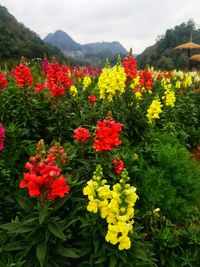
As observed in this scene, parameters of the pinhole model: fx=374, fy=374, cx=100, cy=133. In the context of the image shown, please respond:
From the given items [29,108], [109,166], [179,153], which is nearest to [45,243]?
[109,166]

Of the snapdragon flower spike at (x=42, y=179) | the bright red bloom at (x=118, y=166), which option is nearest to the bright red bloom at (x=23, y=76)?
the bright red bloom at (x=118, y=166)

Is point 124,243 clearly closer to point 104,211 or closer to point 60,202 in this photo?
point 104,211

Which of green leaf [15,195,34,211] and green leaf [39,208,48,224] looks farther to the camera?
green leaf [15,195,34,211]

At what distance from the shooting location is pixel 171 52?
4559cm

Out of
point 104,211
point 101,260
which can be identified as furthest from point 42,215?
point 101,260

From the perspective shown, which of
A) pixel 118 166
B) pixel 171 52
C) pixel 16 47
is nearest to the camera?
pixel 118 166

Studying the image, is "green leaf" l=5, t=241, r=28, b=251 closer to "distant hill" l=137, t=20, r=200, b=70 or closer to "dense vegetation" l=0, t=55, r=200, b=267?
"dense vegetation" l=0, t=55, r=200, b=267

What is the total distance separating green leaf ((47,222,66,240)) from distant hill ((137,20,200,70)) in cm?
3527

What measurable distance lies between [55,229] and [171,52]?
44428 millimetres

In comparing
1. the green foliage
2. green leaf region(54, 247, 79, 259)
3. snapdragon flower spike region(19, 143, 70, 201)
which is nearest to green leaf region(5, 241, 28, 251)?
green leaf region(54, 247, 79, 259)

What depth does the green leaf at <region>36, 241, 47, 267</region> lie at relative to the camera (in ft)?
11.0

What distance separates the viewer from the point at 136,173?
17.1ft

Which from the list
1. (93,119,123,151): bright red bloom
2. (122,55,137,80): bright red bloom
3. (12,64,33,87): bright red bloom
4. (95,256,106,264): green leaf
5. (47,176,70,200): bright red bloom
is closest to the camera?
(47,176,70,200): bright red bloom

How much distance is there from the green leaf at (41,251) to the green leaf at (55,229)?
15 cm
